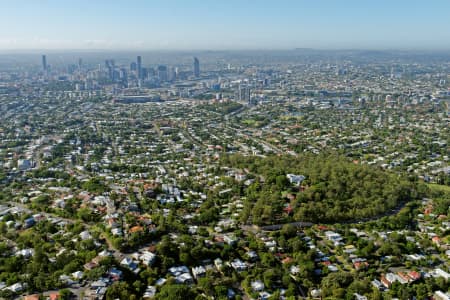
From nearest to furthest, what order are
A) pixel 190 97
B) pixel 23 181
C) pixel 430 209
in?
pixel 430 209 < pixel 23 181 < pixel 190 97

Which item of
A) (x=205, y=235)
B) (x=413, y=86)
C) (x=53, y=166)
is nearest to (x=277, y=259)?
(x=205, y=235)

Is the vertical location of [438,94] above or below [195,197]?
above

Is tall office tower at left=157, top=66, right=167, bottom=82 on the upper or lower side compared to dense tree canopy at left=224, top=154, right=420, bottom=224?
upper

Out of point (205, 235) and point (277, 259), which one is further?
point (205, 235)

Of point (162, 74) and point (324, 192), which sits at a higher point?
point (162, 74)

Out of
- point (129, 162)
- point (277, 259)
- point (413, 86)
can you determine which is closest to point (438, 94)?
point (413, 86)

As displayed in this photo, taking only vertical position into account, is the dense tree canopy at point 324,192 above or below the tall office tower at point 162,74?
below

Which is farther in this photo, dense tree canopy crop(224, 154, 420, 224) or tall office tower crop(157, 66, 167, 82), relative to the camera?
tall office tower crop(157, 66, 167, 82)

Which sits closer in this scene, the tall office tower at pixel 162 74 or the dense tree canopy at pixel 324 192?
the dense tree canopy at pixel 324 192

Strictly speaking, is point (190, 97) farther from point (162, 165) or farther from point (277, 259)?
point (277, 259)

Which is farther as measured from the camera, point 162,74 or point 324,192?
point 162,74

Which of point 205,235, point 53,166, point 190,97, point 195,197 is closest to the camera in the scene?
point 205,235
